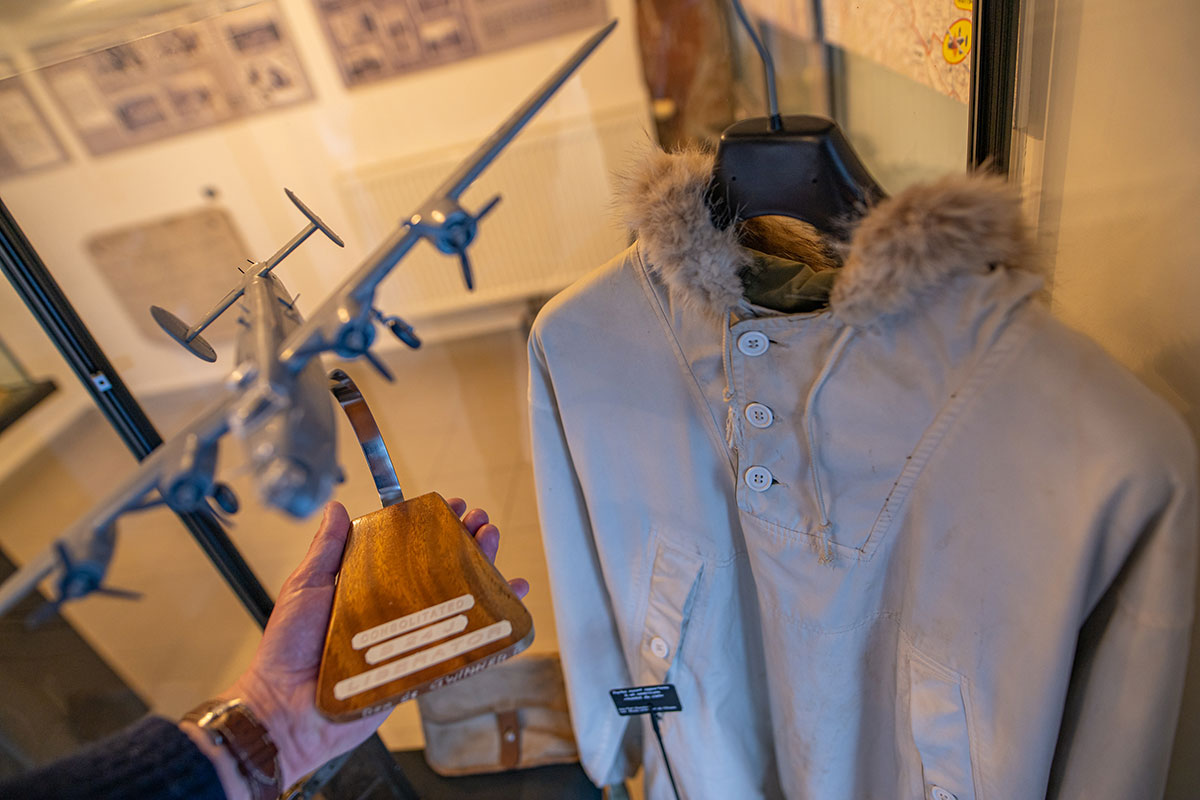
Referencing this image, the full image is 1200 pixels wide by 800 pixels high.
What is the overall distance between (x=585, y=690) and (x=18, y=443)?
107 cm

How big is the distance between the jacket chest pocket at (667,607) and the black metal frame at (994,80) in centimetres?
54

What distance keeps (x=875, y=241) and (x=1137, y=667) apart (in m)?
0.39

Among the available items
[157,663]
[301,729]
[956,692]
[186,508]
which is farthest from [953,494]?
[157,663]

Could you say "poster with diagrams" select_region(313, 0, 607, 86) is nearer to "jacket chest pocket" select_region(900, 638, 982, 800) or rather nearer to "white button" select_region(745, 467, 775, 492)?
"white button" select_region(745, 467, 775, 492)

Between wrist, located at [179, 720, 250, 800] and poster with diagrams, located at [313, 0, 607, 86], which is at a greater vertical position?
poster with diagrams, located at [313, 0, 607, 86]

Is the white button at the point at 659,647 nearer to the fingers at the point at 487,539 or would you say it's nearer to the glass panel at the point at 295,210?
the fingers at the point at 487,539

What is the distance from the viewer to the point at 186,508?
1.15 feet

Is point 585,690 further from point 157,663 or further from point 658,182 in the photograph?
point 157,663

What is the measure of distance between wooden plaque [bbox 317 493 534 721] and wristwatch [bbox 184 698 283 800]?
0.15 meters

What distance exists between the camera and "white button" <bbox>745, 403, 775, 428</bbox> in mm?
580

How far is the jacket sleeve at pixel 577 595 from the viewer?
0.75 metres

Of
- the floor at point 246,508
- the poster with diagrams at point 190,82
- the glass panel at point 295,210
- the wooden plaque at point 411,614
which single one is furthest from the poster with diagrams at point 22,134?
the wooden plaque at point 411,614

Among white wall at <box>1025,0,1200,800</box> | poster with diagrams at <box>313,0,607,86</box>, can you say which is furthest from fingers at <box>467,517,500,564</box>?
poster with diagrams at <box>313,0,607,86</box>

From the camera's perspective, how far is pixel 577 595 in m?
0.85
